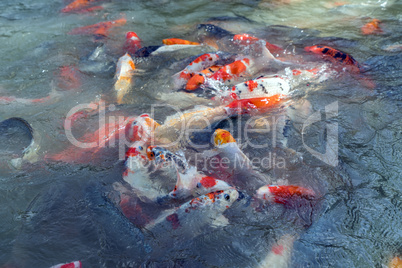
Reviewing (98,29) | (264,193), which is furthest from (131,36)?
(264,193)

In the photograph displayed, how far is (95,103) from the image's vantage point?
4.62m

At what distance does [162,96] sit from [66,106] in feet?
4.43

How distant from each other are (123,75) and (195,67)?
1101 millimetres

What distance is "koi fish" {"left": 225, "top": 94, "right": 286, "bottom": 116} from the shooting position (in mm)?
4262

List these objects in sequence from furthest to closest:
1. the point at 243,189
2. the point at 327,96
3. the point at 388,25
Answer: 1. the point at 388,25
2. the point at 327,96
3. the point at 243,189

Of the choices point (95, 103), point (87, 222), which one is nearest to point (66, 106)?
point (95, 103)

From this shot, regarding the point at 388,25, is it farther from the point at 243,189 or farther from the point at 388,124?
the point at 243,189

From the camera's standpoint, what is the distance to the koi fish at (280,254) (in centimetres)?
268

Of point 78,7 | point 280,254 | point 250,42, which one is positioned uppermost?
point 78,7

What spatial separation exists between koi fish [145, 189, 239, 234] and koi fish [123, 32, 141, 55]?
11.5ft

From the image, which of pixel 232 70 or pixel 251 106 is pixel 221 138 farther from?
pixel 232 70

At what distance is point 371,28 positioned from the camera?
595 cm

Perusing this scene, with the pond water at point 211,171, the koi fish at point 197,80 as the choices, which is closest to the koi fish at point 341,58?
the pond water at point 211,171

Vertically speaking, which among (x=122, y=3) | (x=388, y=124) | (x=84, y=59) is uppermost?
(x=122, y=3)
